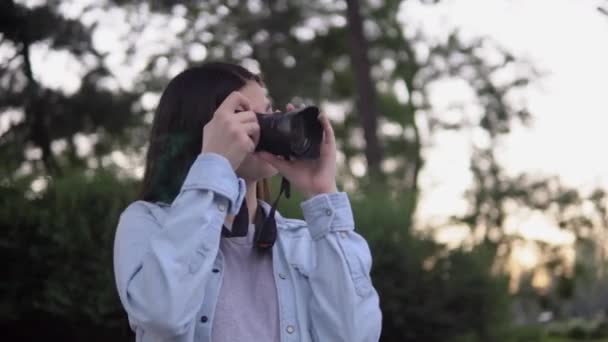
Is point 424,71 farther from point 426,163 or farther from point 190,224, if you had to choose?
point 190,224

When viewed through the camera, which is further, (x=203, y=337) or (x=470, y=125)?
(x=470, y=125)

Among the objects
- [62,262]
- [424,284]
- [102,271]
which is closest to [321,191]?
[102,271]

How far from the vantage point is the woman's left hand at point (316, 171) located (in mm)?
1852

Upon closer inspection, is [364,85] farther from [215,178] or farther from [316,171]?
[215,178]

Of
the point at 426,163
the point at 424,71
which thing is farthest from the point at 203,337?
the point at 426,163

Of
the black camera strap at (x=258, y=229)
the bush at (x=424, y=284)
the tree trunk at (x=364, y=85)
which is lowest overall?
the bush at (x=424, y=284)

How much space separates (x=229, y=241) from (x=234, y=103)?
11.5 inches

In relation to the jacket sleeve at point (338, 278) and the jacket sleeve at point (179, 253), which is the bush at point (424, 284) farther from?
the jacket sleeve at point (179, 253)

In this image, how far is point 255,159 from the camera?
5.81 feet

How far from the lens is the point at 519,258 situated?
24.6 m

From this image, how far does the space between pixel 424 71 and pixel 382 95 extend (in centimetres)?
306

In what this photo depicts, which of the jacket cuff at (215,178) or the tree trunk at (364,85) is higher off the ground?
the tree trunk at (364,85)

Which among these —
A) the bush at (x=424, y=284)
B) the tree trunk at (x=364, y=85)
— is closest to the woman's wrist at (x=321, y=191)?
the bush at (x=424, y=284)

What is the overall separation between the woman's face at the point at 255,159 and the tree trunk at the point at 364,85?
10614 millimetres
